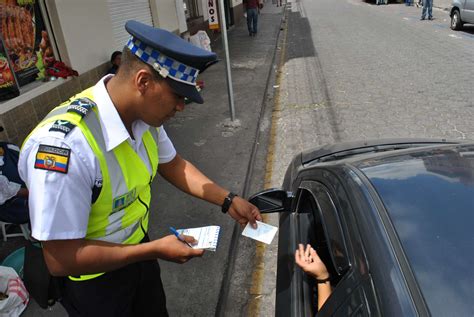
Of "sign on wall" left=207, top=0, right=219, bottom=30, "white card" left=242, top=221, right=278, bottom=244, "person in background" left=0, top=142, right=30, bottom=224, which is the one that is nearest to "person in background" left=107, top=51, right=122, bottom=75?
"sign on wall" left=207, top=0, right=219, bottom=30

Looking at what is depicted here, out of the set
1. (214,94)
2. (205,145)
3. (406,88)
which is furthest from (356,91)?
(205,145)

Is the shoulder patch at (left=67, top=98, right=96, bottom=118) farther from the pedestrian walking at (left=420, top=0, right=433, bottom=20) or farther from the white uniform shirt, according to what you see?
the pedestrian walking at (left=420, top=0, right=433, bottom=20)

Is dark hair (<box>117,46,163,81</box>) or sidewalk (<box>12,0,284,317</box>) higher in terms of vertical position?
dark hair (<box>117,46,163,81</box>)

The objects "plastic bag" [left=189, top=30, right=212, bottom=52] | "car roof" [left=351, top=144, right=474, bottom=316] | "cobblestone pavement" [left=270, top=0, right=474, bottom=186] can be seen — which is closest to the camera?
"car roof" [left=351, top=144, right=474, bottom=316]

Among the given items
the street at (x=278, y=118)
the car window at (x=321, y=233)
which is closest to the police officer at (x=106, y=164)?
the car window at (x=321, y=233)

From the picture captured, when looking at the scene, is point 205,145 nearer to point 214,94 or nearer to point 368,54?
point 214,94

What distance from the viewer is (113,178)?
1372 millimetres

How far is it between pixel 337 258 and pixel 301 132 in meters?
4.31

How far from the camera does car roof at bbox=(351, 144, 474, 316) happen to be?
1049mm

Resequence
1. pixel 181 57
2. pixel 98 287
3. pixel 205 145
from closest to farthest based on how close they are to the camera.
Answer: pixel 181 57, pixel 98 287, pixel 205 145

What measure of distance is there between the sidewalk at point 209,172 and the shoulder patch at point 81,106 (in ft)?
6.12

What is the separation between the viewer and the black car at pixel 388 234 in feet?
3.51

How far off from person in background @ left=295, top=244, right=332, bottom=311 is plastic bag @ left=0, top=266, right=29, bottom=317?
2007 mm

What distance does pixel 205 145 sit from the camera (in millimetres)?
5438
